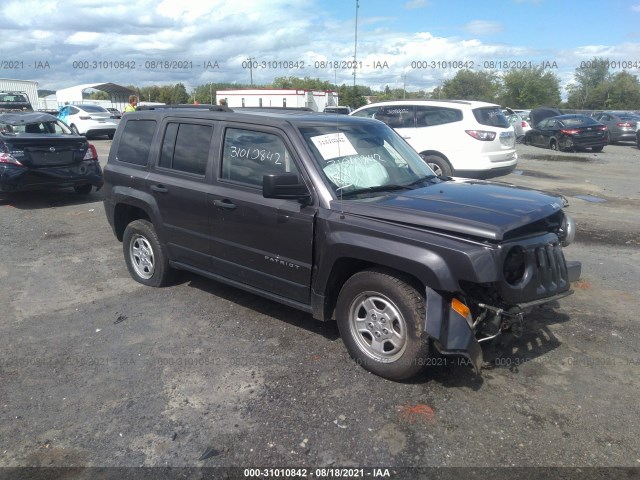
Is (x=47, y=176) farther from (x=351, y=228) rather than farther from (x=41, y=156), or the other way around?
(x=351, y=228)

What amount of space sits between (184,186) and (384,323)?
7.69ft

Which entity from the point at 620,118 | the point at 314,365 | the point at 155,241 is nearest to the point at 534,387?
the point at 314,365

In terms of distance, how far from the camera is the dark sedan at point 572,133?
69.3 ft

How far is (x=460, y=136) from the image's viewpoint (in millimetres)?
10664

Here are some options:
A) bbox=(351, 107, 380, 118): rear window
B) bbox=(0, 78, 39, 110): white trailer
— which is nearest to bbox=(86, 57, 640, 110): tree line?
bbox=(0, 78, 39, 110): white trailer

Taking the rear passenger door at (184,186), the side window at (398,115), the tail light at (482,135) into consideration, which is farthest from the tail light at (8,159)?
the tail light at (482,135)

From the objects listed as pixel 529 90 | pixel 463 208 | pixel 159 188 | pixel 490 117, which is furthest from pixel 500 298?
pixel 529 90

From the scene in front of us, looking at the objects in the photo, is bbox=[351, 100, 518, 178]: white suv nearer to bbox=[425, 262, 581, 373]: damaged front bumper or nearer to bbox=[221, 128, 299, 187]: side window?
bbox=[221, 128, 299, 187]: side window

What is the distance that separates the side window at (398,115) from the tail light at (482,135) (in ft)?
4.39

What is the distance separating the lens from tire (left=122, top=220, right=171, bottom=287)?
5.47 m

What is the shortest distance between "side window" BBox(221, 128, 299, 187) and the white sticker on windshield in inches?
10.3

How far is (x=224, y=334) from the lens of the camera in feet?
15.1

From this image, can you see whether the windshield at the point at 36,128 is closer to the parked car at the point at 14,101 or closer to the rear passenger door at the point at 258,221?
the rear passenger door at the point at 258,221

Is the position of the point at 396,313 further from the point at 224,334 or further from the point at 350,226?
the point at 224,334
